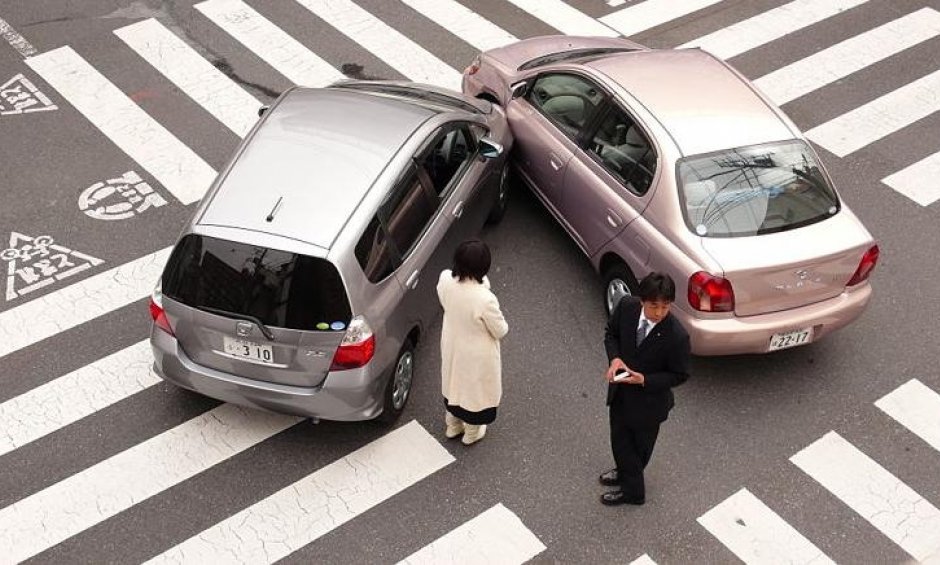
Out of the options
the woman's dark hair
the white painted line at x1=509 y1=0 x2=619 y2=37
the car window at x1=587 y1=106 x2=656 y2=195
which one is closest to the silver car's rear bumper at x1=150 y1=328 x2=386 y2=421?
the woman's dark hair

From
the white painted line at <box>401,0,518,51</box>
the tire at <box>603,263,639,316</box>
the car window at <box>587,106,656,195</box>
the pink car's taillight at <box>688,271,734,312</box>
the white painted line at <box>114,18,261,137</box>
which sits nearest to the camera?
the pink car's taillight at <box>688,271,734,312</box>

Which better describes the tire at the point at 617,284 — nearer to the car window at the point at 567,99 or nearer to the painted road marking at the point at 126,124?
the car window at the point at 567,99

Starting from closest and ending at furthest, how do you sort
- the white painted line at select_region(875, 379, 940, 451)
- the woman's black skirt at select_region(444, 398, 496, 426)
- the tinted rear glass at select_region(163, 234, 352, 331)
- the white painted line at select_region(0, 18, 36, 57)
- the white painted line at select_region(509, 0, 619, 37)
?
the tinted rear glass at select_region(163, 234, 352, 331)
the woman's black skirt at select_region(444, 398, 496, 426)
the white painted line at select_region(875, 379, 940, 451)
the white painted line at select_region(0, 18, 36, 57)
the white painted line at select_region(509, 0, 619, 37)

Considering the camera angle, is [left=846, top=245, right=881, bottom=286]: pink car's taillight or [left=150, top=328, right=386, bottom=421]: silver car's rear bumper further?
[left=846, top=245, right=881, bottom=286]: pink car's taillight

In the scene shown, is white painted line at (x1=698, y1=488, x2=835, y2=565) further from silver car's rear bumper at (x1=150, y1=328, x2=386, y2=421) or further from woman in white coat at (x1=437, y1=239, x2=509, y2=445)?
silver car's rear bumper at (x1=150, y1=328, x2=386, y2=421)

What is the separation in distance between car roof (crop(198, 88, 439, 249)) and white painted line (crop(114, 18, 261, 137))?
2.79 metres

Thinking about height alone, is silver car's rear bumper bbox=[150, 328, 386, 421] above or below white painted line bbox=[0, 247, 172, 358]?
above

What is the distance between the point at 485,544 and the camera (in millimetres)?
6691

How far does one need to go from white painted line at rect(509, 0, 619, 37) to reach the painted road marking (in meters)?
4.68

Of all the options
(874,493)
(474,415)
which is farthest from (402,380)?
(874,493)

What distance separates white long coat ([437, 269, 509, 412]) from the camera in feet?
20.9

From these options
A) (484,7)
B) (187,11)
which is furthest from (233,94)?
(484,7)

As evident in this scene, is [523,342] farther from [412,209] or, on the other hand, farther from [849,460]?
[849,460]

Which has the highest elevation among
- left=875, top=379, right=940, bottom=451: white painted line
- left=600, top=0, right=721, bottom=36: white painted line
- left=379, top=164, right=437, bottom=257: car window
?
left=379, top=164, right=437, bottom=257: car window
